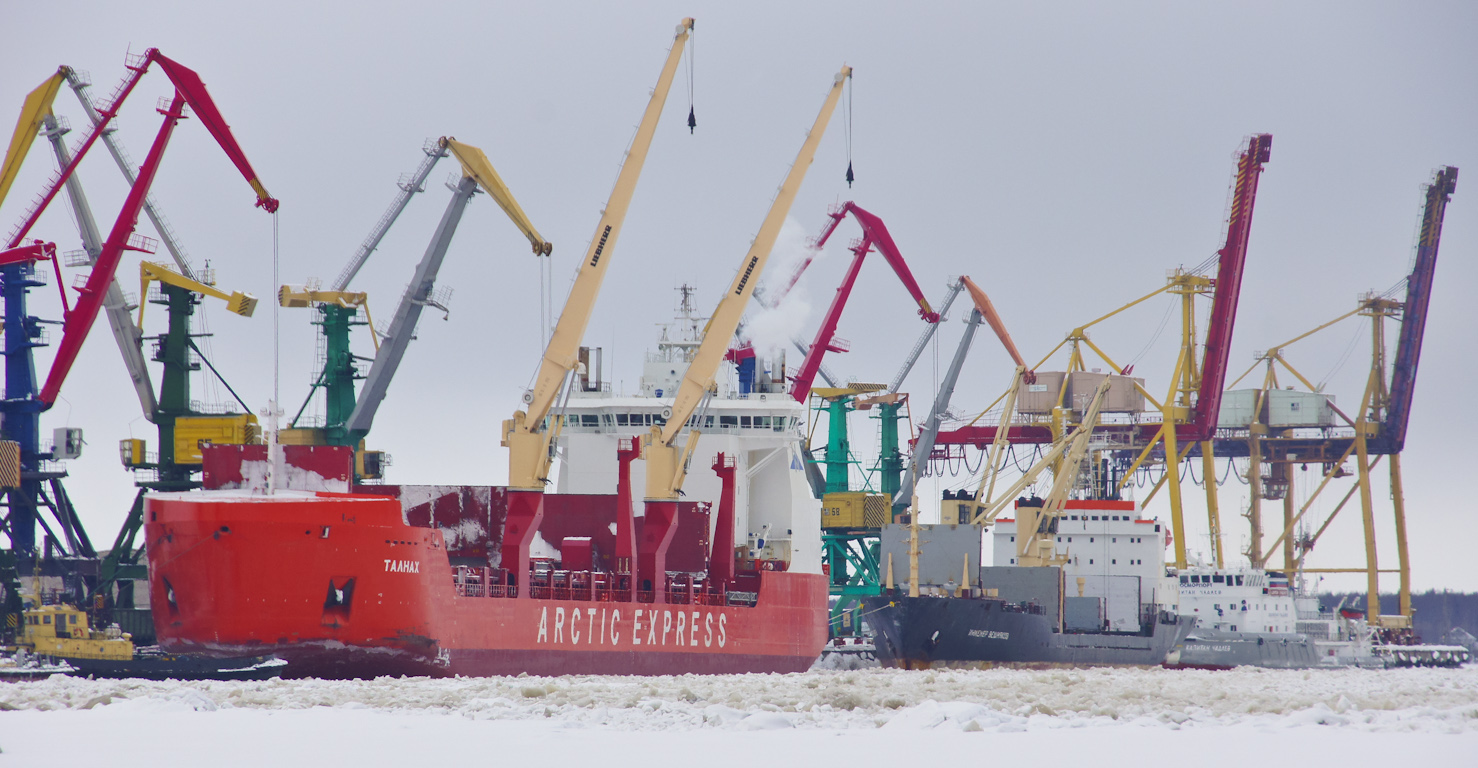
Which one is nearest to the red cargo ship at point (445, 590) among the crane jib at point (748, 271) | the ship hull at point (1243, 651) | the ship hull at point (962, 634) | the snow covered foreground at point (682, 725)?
the snow covered foreground at point (682, 725)

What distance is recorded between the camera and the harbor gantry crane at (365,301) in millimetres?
40688

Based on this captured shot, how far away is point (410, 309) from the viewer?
41.5m

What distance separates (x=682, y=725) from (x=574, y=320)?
60.5ft

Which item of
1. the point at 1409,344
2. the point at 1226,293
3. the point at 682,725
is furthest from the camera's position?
the point at 1409,344

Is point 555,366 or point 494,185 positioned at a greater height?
point 494,185

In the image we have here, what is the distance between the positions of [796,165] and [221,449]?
1775cm

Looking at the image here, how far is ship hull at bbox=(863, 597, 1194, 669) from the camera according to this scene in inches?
1762

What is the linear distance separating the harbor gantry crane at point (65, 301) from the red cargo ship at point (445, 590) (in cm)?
815

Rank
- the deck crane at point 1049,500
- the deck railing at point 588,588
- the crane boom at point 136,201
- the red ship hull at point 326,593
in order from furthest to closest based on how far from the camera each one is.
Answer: the deck crane at point 1049,500 < the crane boom at point 136,201 < the deck railing at point 588,588 < the red ship hull at point 326,593

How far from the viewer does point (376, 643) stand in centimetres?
2877

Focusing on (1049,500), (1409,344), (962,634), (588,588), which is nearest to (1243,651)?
(1049,500)

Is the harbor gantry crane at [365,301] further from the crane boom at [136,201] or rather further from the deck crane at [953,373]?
the deck crane at [953,373]

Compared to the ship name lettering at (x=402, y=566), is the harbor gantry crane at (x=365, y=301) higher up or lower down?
higher up

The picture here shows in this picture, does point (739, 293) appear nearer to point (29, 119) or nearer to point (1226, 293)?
point (29, 119)
